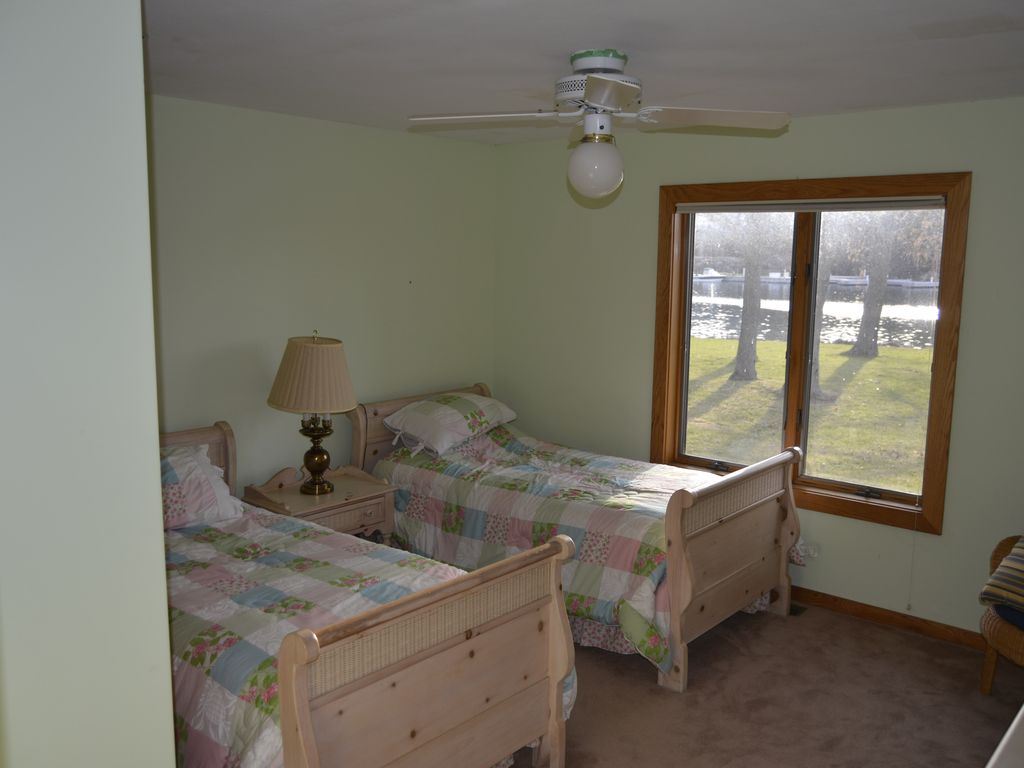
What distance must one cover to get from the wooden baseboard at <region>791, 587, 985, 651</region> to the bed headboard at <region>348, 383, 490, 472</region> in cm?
224

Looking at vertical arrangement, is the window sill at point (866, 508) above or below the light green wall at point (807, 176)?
below

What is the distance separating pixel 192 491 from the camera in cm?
337

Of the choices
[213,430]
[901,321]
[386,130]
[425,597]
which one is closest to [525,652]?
[425,597]

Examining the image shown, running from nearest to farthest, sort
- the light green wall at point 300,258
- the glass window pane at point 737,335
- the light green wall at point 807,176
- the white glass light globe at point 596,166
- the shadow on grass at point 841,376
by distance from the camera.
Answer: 1. the white glass light globe at point 596,166
2. the light green wall at point 807,176
3. the light green wall at point 300,258
4. the shadow on grass at point 841,376
5. the glass window pane at point 737,335

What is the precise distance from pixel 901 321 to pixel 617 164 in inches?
82.1

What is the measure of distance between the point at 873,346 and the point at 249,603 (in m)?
A: 3.03

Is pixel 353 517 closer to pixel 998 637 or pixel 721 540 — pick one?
pixel 721 540

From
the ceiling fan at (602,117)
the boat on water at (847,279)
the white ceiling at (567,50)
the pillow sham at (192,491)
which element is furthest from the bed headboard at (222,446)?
the boat on water at (847,279)

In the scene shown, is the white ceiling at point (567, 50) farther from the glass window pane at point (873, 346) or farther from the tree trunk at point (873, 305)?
the tree trunk at point (873, 305)

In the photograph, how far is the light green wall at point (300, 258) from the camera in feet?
12.3

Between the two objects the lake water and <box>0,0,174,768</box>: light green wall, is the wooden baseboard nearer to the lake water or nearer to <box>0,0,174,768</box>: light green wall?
the lake water

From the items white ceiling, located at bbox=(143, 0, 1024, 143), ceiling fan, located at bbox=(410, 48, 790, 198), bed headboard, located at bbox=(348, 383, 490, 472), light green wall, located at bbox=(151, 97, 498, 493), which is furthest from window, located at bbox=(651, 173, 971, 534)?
ceiling fan, located at bbox=(410, 48, 790, 198)

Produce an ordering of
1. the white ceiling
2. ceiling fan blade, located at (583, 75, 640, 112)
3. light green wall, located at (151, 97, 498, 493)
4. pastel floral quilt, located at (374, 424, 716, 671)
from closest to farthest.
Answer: the white ceiling → ceiling fan blade, located at (583, 75, 640, 112) → pastel floral quilt, located at (374, 424, 716, 671) → light green wall, located at (151, 97, 498, 493)

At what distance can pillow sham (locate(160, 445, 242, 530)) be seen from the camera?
331cm
